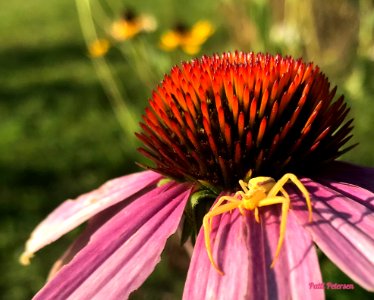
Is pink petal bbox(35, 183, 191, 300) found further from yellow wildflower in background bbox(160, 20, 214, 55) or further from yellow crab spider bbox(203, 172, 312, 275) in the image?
yellow wildflower in background bbox(160, 20, 214, 55)

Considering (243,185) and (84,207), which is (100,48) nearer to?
(84,207)

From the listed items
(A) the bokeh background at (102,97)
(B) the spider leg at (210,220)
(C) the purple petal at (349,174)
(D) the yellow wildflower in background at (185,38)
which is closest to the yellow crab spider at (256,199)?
(B) the spider leg at (210,220)

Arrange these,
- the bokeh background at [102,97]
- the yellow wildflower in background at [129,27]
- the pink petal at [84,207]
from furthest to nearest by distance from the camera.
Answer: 1. the yellow wildflower in background at [129,27]
2. the bokeh background at [102,97]
3. the pink petal at [84,207]

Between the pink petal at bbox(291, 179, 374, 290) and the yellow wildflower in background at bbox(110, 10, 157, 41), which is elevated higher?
the yellow wildflower in background at bbox(110, 10, 157, 41)

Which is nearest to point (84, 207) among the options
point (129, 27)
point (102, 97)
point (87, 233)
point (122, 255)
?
point (87, 233)

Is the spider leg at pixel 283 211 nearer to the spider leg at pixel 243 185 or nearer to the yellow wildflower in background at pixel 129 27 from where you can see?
the spider leg at pixel 243 185

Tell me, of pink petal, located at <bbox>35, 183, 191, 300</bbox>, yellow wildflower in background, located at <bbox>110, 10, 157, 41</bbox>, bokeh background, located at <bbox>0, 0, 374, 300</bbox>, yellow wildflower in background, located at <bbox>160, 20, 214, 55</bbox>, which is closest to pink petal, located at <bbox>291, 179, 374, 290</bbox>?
pink petal, located at <bbox>35, 183, 191, 300</bbox>
